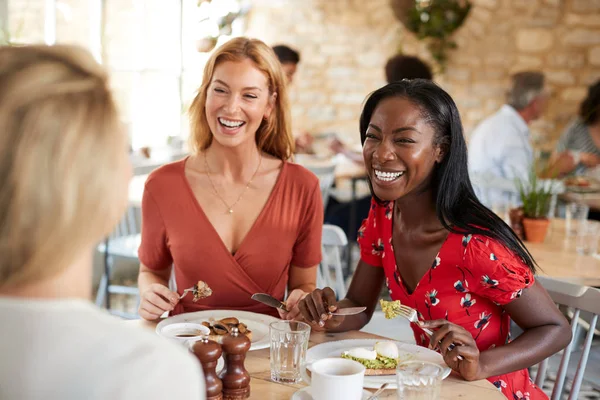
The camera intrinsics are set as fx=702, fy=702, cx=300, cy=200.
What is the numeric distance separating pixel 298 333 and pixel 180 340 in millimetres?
234

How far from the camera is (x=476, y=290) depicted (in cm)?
163

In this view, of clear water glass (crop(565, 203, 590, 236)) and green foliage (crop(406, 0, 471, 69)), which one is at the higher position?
green foliage (crop(406, 0, 471, 69))

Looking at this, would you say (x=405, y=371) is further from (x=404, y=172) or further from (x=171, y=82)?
(x=171, y=82)

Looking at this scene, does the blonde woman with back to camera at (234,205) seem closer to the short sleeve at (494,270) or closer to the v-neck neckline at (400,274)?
the v-neck neckline at (400,274)

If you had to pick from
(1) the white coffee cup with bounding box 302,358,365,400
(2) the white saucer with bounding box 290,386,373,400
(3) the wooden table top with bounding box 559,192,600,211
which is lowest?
(3) the wooden table top with bounding box 559,192,600,211

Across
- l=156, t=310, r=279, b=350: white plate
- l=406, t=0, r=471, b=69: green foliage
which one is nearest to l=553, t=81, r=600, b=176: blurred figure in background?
l=406, t=0, r=471, b=69: green foliage

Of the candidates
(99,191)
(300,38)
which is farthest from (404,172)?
(300,38)

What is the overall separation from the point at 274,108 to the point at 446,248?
82cm

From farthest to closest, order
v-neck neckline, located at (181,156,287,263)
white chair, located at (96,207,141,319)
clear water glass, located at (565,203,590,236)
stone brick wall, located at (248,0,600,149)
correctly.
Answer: stone brick wall, located at (248,0,600,149) < white chair, located at (96,207,141,319) < clear water glass, located at (565,203,590,236) < v-neck neckline, located at (181,156,287,263)

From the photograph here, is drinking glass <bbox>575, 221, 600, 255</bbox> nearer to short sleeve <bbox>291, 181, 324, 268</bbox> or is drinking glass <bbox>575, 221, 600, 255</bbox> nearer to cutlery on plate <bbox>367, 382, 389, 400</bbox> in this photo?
short sleeve <bbox>291, 181, 324, 268</bbox>

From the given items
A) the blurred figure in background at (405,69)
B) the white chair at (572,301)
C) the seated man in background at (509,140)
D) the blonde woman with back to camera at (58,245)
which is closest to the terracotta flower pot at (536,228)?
the white chair at (572,301)

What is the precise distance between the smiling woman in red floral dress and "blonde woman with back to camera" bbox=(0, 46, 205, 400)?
970 mm

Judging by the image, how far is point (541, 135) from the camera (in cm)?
701

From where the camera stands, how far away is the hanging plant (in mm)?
7047
